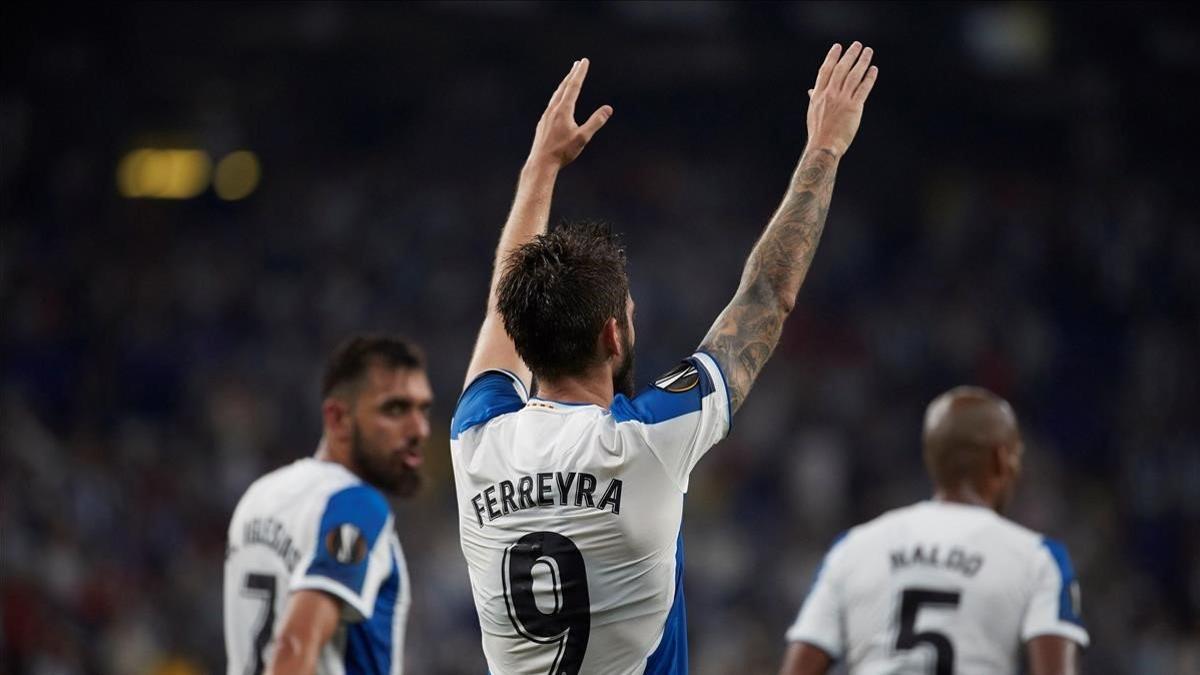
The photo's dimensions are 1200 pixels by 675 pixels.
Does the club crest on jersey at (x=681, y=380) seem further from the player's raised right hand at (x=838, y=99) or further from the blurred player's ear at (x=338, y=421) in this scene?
the blurred player's ear at (x=338, y=421)

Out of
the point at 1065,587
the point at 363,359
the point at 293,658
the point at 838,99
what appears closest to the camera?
the point at 838,99

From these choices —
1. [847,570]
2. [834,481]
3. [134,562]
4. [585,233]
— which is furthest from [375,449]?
[834,481]

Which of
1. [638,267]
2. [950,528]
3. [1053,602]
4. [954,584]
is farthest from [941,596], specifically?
[638,267]

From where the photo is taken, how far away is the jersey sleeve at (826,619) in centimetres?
480

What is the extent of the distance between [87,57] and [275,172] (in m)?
2.77

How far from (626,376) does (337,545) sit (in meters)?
1.59

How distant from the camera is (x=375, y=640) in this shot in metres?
4.64

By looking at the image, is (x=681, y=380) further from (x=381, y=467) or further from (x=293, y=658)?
(x=381, y=467)

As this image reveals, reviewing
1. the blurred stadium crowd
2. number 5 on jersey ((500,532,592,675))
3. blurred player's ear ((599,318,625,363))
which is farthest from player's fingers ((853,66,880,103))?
the blurred stadium crowd

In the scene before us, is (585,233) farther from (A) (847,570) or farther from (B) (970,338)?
(B) (970,338)

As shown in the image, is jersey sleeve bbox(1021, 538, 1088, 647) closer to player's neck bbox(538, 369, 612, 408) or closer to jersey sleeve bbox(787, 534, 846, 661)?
jersey sleeve bbox(787, 534, 846, 661)

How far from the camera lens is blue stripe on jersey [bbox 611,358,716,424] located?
303 cm

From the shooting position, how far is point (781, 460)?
16328mm

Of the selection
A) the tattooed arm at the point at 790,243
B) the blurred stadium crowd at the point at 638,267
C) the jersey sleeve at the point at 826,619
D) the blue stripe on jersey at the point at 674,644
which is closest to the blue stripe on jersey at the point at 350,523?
the jersey sleeve at the point at 826,619
